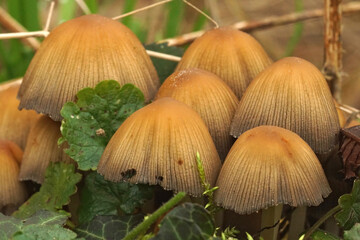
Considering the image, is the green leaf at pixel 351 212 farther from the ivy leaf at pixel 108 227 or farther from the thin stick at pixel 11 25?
the thin stick at pixel 11 25

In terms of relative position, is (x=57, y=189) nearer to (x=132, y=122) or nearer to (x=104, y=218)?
(x=104, y=218)

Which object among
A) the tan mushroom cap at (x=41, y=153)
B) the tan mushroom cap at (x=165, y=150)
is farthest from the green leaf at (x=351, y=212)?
the tan mushroom cap at (x=41, y=153)

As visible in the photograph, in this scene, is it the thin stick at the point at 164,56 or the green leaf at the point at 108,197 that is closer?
the green leaf at the point at 108,197

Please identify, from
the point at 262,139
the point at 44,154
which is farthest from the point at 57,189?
the point at 262,139

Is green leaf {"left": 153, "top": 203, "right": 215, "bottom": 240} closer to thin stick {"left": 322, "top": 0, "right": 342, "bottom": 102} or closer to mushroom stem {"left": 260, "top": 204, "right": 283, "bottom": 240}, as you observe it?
mushroom stem {"left": 260, "top": 204, "right": 283, "bottom": 240}

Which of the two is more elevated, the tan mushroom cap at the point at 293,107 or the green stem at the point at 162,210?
the tan mushroom cap at the point at 293,107

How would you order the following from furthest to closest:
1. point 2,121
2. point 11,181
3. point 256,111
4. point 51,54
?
point 2,121 → point 11,181 → point 51,54 → point 256,111
